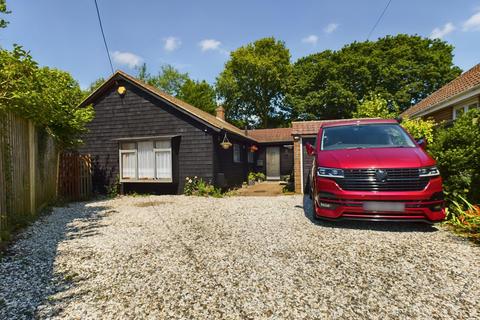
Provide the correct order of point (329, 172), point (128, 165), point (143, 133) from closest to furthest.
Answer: point (329, 172) → point (128, 165) → point (143, 133)

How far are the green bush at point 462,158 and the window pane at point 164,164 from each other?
880 cm

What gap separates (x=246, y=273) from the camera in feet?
9.25

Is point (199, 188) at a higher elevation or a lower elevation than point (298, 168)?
lower

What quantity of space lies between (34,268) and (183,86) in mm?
35581

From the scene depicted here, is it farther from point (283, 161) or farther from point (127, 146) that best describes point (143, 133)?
point (283, 161)

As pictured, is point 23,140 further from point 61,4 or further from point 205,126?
point 205,126

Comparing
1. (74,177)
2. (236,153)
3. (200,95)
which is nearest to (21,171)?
(74,177)

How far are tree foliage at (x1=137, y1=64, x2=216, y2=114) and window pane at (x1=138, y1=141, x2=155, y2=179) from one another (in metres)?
24.7

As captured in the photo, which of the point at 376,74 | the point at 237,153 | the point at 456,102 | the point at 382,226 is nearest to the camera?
the point at 382,226

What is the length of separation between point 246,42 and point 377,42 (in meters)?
16.0

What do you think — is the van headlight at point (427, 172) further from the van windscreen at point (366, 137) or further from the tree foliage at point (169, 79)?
the tree foliage at point (169, 79)

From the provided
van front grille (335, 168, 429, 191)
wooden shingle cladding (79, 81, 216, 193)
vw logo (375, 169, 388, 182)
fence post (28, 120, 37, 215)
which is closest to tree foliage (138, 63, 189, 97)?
wooden shingle cladding (79, 81, 216, 193)

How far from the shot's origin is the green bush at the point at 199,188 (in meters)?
10.3

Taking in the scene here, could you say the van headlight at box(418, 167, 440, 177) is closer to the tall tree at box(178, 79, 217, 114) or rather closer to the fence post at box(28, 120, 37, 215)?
the fence post at box(28, 120, 37, 215)
